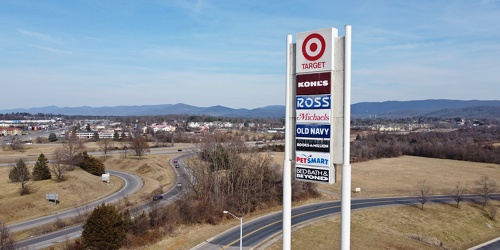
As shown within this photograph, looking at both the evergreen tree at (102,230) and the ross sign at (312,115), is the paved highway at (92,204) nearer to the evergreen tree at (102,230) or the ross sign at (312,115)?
the evergreen tree at (102,230)

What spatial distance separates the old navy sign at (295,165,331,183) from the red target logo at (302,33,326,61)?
18.2ft

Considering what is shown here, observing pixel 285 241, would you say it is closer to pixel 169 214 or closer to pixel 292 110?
pixel 292 110

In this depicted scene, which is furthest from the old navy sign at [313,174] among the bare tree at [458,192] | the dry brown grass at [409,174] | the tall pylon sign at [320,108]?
the dry brown grass at [409,174]

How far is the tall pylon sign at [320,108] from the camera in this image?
18422 millimetres

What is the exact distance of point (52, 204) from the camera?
7481 cm

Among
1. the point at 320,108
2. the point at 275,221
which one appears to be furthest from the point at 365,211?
the point at 320,108

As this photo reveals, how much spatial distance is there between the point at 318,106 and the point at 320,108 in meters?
0.17

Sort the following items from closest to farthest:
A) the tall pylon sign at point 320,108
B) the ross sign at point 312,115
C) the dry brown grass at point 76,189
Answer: the tall pylon sign at point 320,108, the ross sign at point 312,115, the dry brown grass at point 76,189

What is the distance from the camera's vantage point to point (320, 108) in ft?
62.4

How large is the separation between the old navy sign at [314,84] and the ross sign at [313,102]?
207 millimetres

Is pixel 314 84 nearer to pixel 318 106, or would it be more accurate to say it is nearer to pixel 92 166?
pixel 318 106

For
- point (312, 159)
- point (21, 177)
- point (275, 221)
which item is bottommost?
point (275, 221)

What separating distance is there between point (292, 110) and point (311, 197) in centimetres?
6523

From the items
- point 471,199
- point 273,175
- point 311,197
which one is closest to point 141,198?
point 273,175
